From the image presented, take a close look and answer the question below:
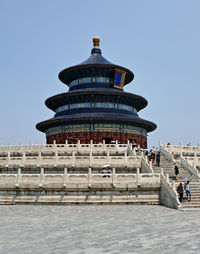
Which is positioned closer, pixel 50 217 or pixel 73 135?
pixel 50 217

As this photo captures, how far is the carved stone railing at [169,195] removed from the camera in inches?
634

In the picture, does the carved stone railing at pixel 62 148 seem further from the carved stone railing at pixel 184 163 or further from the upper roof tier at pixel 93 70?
the upper roof tier at pixel 93 70

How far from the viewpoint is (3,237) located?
30.7 ft

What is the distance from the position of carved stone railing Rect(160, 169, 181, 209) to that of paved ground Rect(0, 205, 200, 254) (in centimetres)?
209

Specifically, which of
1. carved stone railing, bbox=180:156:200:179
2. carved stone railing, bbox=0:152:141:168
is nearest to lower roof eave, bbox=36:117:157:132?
carved stone railing, bbox=180:156:200:179

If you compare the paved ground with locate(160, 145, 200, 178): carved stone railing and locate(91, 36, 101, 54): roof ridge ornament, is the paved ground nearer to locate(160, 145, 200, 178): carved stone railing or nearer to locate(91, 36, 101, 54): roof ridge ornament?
locate(160, 145, 200, 178): carved stone railing

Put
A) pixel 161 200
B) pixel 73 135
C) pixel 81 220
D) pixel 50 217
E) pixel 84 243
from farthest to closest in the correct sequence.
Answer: pixel 73 135 → pixel 161 200 → pixel 50 217 → pixel 81 220 → pixel 84 243

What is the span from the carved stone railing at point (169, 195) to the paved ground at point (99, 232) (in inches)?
82.4

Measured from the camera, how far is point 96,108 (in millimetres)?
45000

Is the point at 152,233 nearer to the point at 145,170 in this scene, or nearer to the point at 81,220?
the point at 81,220

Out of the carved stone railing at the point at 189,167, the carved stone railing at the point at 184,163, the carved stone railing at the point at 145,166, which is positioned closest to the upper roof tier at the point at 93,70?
the carved stone railing at the point at 184,163

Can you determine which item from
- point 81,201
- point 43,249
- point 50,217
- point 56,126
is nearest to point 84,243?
point 43,249

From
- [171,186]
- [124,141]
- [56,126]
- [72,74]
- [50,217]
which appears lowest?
[50,217]

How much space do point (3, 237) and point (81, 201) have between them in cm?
878
